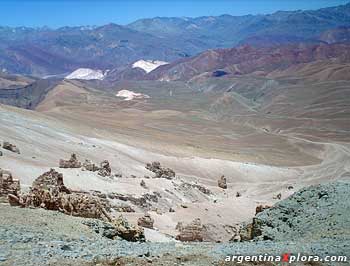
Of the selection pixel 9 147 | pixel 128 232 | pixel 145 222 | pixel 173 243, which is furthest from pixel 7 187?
pixel 9 147

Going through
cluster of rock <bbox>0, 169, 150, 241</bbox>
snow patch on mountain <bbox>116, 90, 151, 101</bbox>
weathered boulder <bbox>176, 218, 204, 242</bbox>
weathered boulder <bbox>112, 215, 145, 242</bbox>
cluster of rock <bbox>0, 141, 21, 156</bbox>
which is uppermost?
snow patch on mountain <bbox>116, 90, 151, 101</bbox>

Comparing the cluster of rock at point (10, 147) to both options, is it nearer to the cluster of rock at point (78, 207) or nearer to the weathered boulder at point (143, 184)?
the weathered boulder at point (143, 184)

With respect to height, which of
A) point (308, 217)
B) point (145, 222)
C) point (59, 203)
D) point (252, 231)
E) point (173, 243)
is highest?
point (308, 217)

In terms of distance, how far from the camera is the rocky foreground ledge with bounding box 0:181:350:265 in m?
9.57

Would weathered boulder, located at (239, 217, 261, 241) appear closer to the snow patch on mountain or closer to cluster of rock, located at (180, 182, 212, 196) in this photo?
cluster of rock, located at (180, 182, 212, 196)

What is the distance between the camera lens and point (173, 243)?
457 inches

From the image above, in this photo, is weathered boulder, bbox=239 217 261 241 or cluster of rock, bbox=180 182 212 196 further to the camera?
cluster of rock, bbox=180 182 212 196

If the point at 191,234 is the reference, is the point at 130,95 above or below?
above

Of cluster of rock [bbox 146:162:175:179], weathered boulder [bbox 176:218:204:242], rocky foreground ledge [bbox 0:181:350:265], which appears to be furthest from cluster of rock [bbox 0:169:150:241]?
cluster of rock [bbox 146:162:175:179]

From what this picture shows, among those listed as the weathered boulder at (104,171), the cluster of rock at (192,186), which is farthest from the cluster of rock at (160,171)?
the weathered boulder at (104,171)

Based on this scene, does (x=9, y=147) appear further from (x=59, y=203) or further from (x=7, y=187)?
(x=59, y=203)

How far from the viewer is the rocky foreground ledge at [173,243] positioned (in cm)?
957

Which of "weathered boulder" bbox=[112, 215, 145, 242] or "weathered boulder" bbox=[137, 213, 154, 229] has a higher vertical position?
"weathered boulder" bbox=[112, 215, 145, 242]

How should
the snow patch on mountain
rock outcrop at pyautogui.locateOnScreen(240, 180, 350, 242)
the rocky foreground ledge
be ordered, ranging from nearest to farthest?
the rocky foreground ledge < rock outcrop at pyautogui.locateOnScreen(240, 180, 350, 242) < the snow patch on mountain
